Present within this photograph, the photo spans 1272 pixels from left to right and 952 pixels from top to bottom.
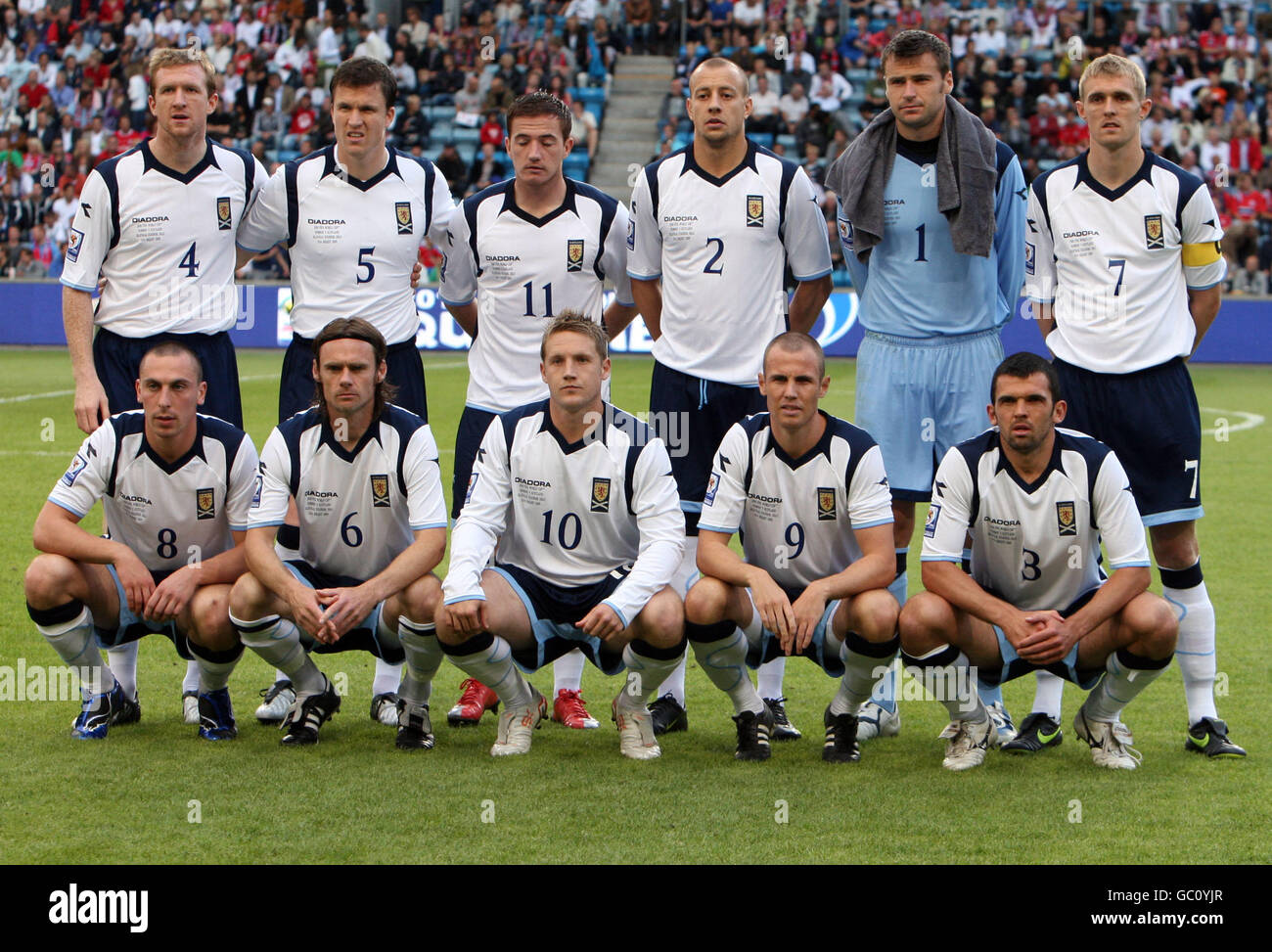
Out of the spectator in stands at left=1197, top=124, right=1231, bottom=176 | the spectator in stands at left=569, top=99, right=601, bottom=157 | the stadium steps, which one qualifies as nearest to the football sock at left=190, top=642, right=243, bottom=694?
the spectator in stands at left=569, top=99, right=601, bottom=157

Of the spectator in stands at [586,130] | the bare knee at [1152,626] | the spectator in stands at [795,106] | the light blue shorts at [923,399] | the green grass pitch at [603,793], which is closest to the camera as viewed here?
the green grass pitch at [603,793]

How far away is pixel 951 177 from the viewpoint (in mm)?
5188

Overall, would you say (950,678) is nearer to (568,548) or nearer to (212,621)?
(568,548)

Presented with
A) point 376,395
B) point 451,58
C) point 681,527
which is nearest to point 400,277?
point 376,395

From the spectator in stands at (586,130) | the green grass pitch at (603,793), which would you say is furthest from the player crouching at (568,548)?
the spectator in stands at (586,130)

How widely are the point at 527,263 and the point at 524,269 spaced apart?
3cm

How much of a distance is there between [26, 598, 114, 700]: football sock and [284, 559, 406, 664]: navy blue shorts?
70cm

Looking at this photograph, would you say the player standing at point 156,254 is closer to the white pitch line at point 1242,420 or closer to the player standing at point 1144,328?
the player standing at point 1144,328

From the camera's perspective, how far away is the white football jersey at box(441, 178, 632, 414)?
18.7 feet

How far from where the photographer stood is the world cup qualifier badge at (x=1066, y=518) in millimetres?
4816

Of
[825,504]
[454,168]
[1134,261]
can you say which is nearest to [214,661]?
[825,504]

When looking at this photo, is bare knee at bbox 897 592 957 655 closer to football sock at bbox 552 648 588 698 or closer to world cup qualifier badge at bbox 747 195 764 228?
football sock at bbox 552 648 588 698

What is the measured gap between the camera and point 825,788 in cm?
457

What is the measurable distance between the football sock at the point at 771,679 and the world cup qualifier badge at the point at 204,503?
204cm
